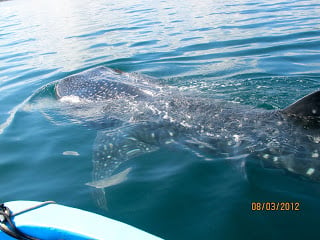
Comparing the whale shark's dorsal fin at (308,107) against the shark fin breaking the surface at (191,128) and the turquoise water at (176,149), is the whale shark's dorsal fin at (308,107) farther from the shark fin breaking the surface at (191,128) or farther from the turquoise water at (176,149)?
the turquoise water at (176,149)

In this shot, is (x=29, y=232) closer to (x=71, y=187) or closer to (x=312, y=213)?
(x=71, y=187)

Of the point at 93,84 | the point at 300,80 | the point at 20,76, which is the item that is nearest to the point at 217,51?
the point at 300,80

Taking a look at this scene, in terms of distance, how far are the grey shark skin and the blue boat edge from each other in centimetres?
111

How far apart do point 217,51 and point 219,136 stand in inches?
263

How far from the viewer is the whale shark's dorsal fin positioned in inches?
153

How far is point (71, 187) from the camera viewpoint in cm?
428

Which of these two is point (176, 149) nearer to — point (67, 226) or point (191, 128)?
point (191, 128)

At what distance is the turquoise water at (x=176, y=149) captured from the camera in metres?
3.56

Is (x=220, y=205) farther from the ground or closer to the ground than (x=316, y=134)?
closer to the ground

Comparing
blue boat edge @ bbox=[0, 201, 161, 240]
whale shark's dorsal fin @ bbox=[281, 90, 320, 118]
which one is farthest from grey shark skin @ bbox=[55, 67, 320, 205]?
blue boat edge @ bbox=[0, 201, 161, 240]
